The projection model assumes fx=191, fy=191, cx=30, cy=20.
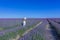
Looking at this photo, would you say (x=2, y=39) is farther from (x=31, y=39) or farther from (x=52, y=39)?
(x=52, y=39)

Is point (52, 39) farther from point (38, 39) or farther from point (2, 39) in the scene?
point (2, 39)

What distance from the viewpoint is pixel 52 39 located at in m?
11.5

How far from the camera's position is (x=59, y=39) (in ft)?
34.9

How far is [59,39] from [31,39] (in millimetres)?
1559

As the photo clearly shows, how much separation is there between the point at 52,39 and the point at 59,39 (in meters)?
0.89

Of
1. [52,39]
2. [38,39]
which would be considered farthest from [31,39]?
[52,39]

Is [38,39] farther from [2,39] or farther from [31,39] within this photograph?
[2,39]

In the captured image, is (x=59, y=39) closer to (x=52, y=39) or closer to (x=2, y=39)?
(x=52, y=39)

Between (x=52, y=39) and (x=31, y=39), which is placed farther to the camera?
(x=52, y=39)

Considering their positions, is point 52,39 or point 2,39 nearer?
point 2,39

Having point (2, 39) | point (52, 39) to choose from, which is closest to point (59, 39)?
point (52, 39)

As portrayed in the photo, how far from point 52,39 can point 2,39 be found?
3026 millimetres

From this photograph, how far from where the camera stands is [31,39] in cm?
1064

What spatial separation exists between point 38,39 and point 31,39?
42 centimetres
